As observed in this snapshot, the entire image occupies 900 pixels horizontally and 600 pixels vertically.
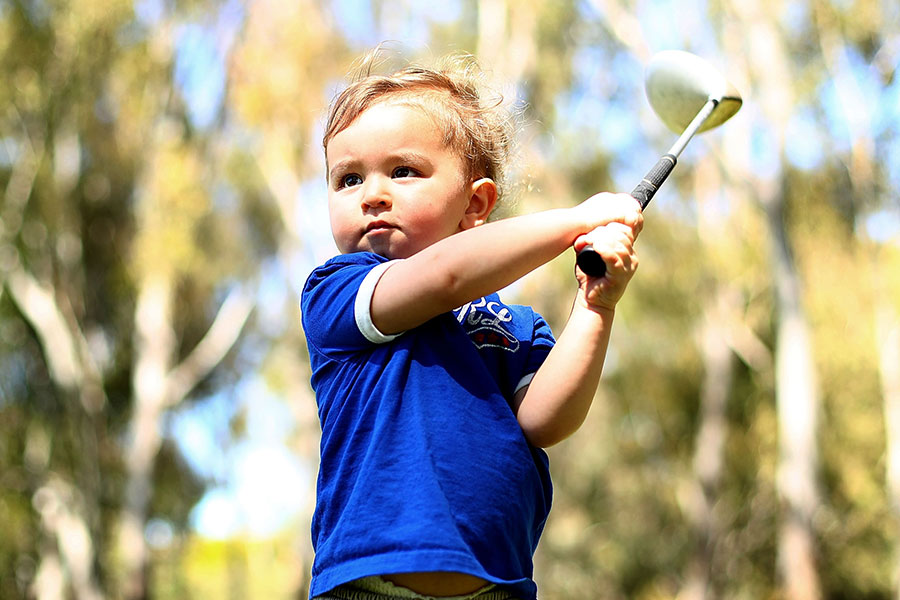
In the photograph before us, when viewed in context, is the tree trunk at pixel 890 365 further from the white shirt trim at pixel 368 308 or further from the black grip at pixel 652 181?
the white shirt trim at pixel 368 308

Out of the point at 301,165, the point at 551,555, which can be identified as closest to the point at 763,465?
the point at 551,555

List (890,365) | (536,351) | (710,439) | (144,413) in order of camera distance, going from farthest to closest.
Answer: (710,439) → (890,365) → (144,413) → (536,351)

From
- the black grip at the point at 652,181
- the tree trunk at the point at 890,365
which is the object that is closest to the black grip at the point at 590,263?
the black grip at the point at 652,181

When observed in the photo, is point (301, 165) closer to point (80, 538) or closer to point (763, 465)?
point (80, 538)

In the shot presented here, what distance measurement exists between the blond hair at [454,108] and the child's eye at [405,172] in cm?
8

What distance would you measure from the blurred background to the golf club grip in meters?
A: 8.89

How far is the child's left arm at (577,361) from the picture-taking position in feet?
5.23

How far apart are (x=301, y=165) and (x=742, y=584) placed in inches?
406

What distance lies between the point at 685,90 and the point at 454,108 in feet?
1.97

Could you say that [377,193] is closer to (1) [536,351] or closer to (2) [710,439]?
(1) [536,351]

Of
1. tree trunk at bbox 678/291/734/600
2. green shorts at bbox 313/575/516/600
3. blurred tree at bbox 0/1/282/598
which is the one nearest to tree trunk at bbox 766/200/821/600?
tree trunk at bbox 678/291/734/600

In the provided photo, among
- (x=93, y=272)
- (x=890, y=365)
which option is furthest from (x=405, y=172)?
(x=890, y=365)

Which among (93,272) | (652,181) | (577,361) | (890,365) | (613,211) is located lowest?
(577,361)

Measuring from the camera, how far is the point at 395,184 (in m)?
1.72
